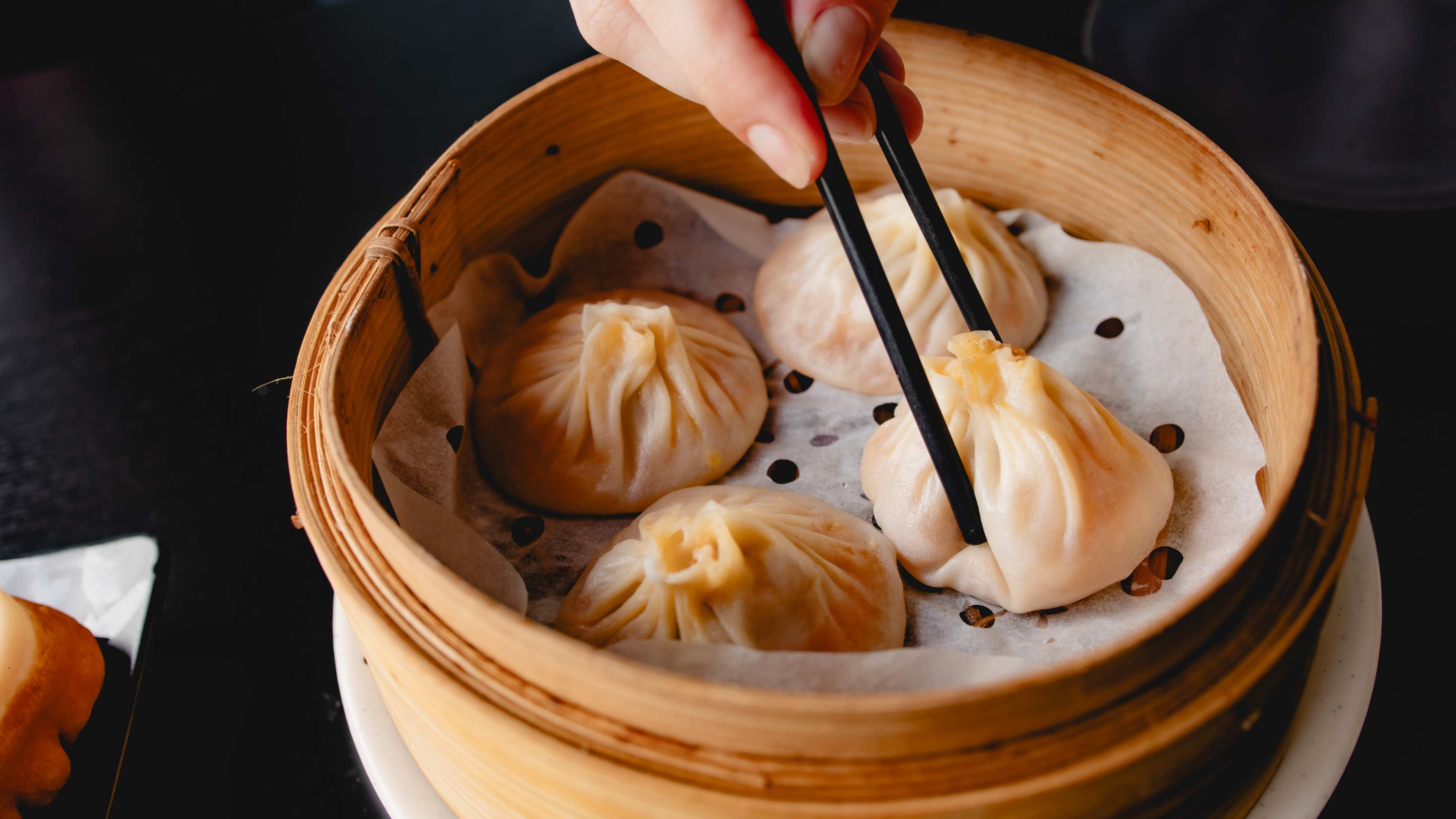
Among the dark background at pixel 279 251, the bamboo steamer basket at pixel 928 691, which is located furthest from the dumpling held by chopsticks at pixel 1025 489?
the dark background at pixel 279 251

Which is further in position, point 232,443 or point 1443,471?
point 232,443

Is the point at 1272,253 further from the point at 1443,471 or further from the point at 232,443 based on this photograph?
the point at 232,443

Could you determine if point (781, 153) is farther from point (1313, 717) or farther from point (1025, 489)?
point (1313, 717)

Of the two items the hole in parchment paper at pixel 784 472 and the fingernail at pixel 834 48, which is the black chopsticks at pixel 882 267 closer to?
the fingernail at pixel 834 48

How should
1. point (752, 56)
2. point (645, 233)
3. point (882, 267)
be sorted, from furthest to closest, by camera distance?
point (645, 233) < point (882, 267) < point (752, 56)

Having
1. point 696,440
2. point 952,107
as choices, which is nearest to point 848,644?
point 696,440

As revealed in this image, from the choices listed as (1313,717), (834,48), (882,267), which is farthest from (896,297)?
(1313,717)
